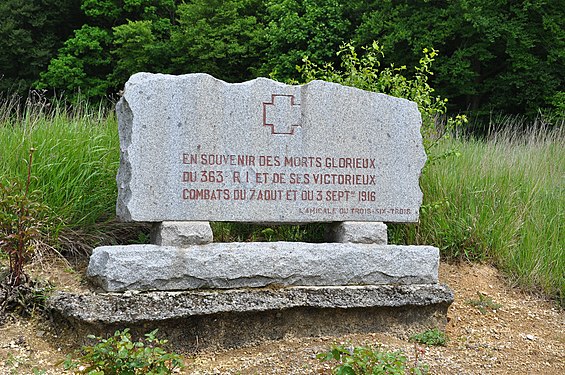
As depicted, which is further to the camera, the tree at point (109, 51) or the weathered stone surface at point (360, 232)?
the tree at point (109, 51)

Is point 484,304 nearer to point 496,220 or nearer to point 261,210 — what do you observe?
point 496,220

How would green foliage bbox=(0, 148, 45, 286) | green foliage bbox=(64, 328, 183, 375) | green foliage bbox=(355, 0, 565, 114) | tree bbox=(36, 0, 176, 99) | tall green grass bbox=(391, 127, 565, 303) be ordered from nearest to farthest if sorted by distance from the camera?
green foliage bbox=(64, 328, 183, 375), green foliage bbox=(0, 148, 45, 286), tall green grass bbox=(391, 127, 565, 303), green foliage bbox=(355, 0, 565, 114), tree bbox=(36, 0, 176, 99)

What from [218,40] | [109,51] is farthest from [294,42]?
[109,51]

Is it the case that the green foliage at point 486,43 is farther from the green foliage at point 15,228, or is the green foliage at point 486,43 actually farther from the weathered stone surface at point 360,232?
the green foliage at point 15,228

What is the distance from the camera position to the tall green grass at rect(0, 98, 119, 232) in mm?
4793

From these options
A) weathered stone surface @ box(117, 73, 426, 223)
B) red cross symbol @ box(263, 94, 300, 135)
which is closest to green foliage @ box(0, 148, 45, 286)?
weathered stone surface @ box(117, 73, 426, 223)

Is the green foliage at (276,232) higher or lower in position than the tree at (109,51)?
lower

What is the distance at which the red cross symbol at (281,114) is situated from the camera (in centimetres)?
457

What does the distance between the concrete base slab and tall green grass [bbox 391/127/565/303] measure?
1.01 metres

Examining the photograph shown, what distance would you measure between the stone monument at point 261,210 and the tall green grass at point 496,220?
93cm

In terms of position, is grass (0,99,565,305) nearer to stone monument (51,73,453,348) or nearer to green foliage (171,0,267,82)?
stone monument (51,73,453,348)

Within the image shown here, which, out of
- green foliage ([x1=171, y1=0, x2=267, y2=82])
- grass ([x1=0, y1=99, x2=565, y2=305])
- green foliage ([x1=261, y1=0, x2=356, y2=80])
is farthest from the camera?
green foliage ([x1=171, y1=0, x2=267, y2=82])

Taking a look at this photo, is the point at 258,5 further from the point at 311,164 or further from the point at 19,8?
the point at 311,164

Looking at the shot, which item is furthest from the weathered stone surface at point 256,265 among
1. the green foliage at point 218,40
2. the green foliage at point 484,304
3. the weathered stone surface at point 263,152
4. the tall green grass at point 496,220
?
the green foliage at point 218,40
